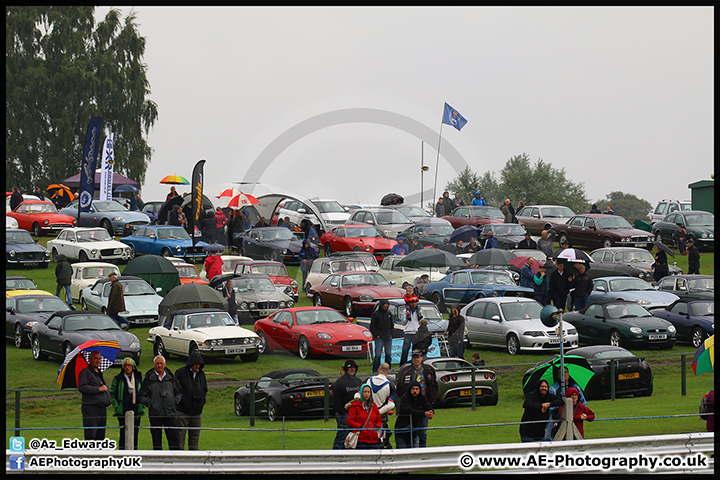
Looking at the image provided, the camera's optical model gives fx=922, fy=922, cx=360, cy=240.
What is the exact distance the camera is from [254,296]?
27641 mm

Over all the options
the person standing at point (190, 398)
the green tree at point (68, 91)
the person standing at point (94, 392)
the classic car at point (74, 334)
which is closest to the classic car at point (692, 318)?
the classic car at point (74, 334)

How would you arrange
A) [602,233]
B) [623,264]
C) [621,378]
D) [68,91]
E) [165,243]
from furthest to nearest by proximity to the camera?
1. [68,91]
2. [602,233]
3. [165,243]
4. [623,264]
5. [621,378]

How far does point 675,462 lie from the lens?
10906 millimetres

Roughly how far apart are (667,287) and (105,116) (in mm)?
50636

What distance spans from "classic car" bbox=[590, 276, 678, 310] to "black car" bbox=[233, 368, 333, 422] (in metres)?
11.8

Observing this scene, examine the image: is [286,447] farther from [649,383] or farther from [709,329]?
[709,329]

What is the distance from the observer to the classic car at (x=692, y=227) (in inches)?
1516

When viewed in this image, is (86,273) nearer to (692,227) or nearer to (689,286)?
(689,286)

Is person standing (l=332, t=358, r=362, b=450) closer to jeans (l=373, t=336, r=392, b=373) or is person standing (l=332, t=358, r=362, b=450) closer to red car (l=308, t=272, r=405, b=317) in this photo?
jeans (l=373, t=336, r=392, b=373)

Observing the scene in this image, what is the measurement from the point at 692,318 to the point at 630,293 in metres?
3.18

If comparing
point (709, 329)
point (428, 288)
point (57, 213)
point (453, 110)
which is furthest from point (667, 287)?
point (57, 213)

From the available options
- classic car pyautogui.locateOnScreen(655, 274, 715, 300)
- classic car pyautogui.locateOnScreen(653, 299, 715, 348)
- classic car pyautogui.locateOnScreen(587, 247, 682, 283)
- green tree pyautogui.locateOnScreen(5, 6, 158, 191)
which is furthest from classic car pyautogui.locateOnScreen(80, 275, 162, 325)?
green tree pyautogui.locateOnScreen(5, 6, 158, 191)

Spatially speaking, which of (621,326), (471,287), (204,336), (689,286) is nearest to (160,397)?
(204,336)

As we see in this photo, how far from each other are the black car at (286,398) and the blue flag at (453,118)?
30.6 meters
